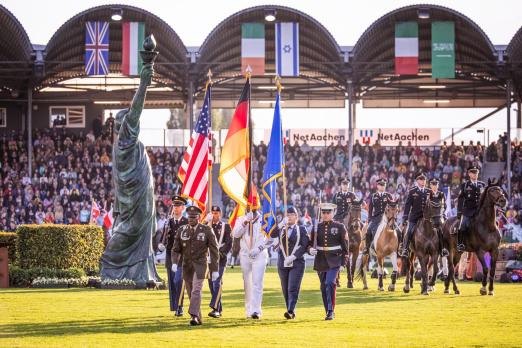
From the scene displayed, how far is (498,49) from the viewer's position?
49750 mm

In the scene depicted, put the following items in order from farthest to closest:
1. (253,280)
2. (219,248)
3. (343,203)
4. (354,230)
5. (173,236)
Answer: (343,203) < (354,230) < (173,236) < (219,248) < (253,280)

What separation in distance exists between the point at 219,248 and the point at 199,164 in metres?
3.06

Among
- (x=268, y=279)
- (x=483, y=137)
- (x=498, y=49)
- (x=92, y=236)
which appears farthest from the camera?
(x=483, y=137)

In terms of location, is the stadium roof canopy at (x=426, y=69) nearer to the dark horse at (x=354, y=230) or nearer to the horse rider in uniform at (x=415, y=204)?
the dark horse at (x=354, y=230)

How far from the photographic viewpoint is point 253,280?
1795cm

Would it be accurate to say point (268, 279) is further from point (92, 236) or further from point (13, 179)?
point (13, 179)

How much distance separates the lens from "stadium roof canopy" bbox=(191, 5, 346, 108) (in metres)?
47.9

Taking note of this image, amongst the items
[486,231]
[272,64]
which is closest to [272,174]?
[486,231]

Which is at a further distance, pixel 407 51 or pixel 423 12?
pixel 407 51

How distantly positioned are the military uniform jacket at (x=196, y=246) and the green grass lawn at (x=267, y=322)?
0.90m

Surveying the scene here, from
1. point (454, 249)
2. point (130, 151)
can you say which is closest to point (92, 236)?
point (130, 151)

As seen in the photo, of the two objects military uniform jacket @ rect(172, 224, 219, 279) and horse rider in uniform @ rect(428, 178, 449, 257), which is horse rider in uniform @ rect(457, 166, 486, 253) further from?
military uniform jacket @ rect(172, 224, 219, 279)

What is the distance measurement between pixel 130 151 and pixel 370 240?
5.95 metres

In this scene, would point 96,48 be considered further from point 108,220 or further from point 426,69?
point 426,69
